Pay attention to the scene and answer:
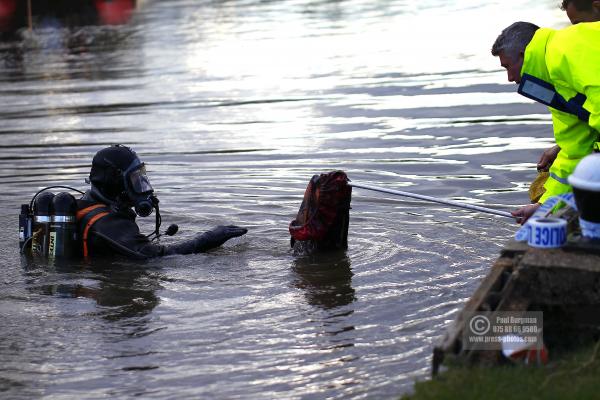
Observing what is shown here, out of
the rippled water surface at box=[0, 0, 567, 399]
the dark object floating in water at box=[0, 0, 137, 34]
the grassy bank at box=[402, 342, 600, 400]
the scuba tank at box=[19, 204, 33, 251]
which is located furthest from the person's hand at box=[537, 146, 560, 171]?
the dark object floating in water at box=[0, 0, 137, 34]

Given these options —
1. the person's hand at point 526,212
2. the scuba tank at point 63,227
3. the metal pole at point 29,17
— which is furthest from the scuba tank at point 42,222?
the metal pole at point 29,17

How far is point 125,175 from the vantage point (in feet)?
27.7

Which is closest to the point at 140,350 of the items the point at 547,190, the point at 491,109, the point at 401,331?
the point at 401,331

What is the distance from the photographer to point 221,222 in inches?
404

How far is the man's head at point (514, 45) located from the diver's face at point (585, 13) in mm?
690

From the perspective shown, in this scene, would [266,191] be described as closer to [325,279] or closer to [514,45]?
[325,279]

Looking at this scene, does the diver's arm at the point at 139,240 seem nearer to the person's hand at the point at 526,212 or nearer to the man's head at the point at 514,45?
the person's hand at the point at 526,212

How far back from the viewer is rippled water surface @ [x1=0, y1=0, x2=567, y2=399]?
262 inches

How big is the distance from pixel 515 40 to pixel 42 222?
3677 mm

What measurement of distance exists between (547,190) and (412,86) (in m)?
9.33

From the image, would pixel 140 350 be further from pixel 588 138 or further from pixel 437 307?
pixel 588 138

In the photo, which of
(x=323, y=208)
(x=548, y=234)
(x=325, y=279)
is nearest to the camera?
(x=548, y=234)

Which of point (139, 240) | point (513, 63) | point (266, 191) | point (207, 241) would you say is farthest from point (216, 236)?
point (513, 63)

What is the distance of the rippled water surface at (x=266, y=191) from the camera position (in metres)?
6.66
